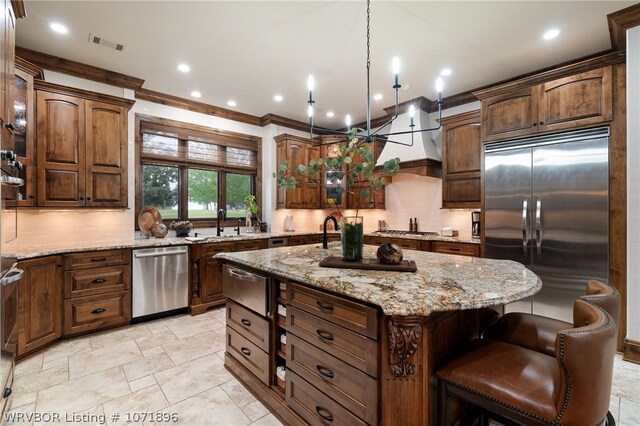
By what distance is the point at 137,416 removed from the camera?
77.2 inches

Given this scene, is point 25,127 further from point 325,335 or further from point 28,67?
point 325,335

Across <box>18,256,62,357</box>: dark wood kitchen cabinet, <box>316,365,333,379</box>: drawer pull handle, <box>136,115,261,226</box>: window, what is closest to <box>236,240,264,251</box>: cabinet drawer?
<box>136,115,261,226</box>: window

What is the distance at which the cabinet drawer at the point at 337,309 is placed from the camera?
1367 millimetres

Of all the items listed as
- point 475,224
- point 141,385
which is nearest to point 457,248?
point 475,224

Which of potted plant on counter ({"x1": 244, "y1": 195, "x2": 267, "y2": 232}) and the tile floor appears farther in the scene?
potted plant on counter ({"x1": 244, "y1": 195, "x2": 267, "y2": 232})

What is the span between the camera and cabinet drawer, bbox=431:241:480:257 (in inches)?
151

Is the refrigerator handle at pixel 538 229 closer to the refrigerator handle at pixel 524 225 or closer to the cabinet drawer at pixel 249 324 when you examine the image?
the refrigerator handle at pixel 524 225

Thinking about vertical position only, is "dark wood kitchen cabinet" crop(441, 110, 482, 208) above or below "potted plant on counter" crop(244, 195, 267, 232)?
above

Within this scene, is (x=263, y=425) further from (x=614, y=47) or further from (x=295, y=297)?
(x=614, y=47)

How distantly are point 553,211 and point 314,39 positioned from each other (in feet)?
9.92

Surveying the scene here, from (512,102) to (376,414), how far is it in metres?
3.59

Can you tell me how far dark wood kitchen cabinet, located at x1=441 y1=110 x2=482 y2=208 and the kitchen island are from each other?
7.23 ft

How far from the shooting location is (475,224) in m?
4.19

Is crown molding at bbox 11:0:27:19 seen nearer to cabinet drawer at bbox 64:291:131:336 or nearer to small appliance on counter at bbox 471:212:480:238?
cabinet drawer at bbox 64:291:131:336
